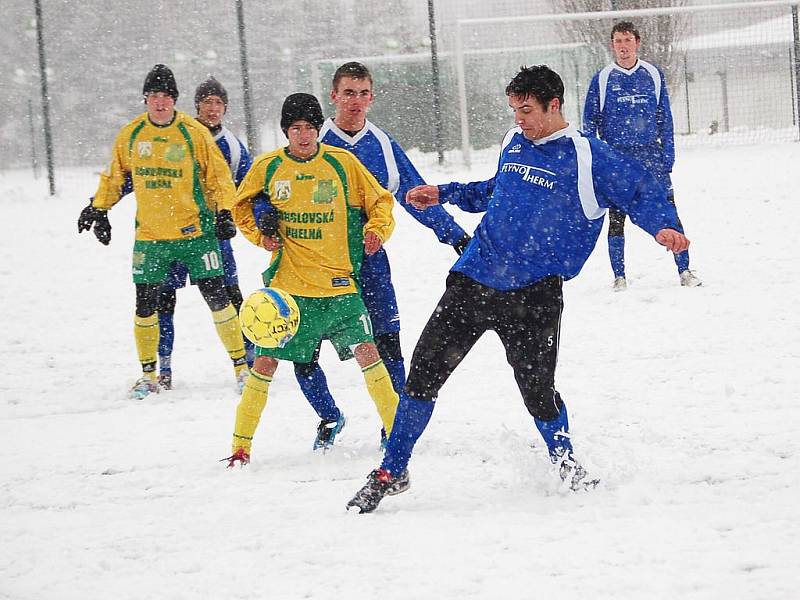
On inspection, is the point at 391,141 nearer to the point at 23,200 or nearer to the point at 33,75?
the point at 23,200

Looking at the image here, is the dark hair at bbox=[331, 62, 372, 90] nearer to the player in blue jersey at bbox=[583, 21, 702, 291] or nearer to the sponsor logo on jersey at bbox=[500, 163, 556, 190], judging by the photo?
the sponsor logo on jersey at bbox=[500, 163, 556, 190]

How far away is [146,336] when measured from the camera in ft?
23.0

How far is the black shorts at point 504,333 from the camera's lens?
4.29 metres

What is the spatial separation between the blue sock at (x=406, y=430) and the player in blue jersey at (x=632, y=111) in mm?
4815

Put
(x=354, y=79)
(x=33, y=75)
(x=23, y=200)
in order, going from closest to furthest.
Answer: (x=354, y=79)
(x=23, y=200)
(x=33, y=75)

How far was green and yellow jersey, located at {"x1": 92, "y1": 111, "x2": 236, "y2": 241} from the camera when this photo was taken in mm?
6844

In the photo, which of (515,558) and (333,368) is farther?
(333,368)

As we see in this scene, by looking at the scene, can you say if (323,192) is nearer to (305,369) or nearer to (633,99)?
(305,369)

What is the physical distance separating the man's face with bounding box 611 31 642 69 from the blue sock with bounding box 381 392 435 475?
527 cm

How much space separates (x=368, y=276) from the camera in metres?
5.37

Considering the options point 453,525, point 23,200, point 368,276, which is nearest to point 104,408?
point 368,276

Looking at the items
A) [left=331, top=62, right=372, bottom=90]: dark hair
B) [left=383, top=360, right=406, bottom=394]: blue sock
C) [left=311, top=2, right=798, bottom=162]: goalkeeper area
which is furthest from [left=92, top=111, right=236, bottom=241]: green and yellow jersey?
[left=311, top=2, right=798, bottom=162]: goalkeeper area

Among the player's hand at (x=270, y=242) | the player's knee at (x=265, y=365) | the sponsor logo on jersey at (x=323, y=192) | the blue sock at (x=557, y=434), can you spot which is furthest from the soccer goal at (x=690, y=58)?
the blue sock at (x=557, y=434)

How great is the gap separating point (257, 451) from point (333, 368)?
214 centimetres
